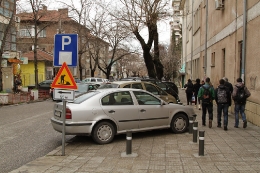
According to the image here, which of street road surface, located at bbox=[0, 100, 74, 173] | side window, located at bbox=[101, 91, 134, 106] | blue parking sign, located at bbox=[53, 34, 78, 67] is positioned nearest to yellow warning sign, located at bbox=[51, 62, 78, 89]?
blue parking sign, located at bbox=[53, 34, 78, 67]

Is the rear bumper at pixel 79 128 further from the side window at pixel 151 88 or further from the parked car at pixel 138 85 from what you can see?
the side window at pixel 151 88

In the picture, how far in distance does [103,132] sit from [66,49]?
240 centimetres

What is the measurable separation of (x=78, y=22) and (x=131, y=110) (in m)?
28.0

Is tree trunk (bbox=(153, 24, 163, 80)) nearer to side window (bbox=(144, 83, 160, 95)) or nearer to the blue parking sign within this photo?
side window (bbox=(144, 83, 160, 95))

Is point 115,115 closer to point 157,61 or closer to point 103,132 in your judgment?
point 103,132

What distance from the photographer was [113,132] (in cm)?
793

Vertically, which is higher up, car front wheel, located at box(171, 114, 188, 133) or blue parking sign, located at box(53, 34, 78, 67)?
blue parking sign, located at box(53, 34, 78, 67)

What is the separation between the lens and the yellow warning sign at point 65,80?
267 inches

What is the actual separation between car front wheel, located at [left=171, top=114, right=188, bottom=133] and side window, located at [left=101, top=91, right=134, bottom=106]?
1.57 metres

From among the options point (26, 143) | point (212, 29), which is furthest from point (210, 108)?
point (212, 29)

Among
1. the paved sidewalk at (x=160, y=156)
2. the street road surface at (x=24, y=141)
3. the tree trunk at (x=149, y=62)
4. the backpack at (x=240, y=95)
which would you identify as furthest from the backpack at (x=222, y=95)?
the tree trunk at (x=149, y=62)

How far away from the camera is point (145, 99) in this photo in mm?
8727

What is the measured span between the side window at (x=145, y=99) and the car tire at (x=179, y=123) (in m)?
0.77

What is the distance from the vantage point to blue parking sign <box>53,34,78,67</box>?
695 cm
